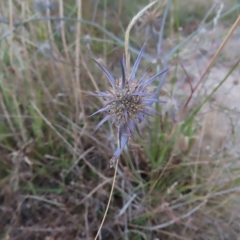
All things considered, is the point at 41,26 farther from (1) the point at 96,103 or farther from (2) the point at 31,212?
(2) the point at 31,212

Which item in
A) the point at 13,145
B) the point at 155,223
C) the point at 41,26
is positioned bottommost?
the point at 155,223

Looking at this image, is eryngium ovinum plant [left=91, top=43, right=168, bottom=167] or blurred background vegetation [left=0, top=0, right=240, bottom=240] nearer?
eryngium ovinum plant [left=91, top=43, right=168, bottom=167]

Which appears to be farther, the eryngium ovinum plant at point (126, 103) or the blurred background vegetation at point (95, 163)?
the blurred background vegetation at point (95, 163)

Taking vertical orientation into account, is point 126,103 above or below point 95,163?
above

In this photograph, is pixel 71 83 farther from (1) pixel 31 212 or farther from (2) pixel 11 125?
(1) pixel 31 212

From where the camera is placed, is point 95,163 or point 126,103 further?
point 95,163

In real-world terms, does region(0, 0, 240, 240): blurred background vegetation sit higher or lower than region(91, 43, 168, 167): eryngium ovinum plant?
lower

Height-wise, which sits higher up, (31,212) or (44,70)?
(44,70)

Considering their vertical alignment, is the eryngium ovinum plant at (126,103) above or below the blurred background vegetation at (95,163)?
above

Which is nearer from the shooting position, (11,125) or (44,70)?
(11,125)

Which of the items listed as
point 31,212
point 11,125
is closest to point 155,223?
point 31,212
